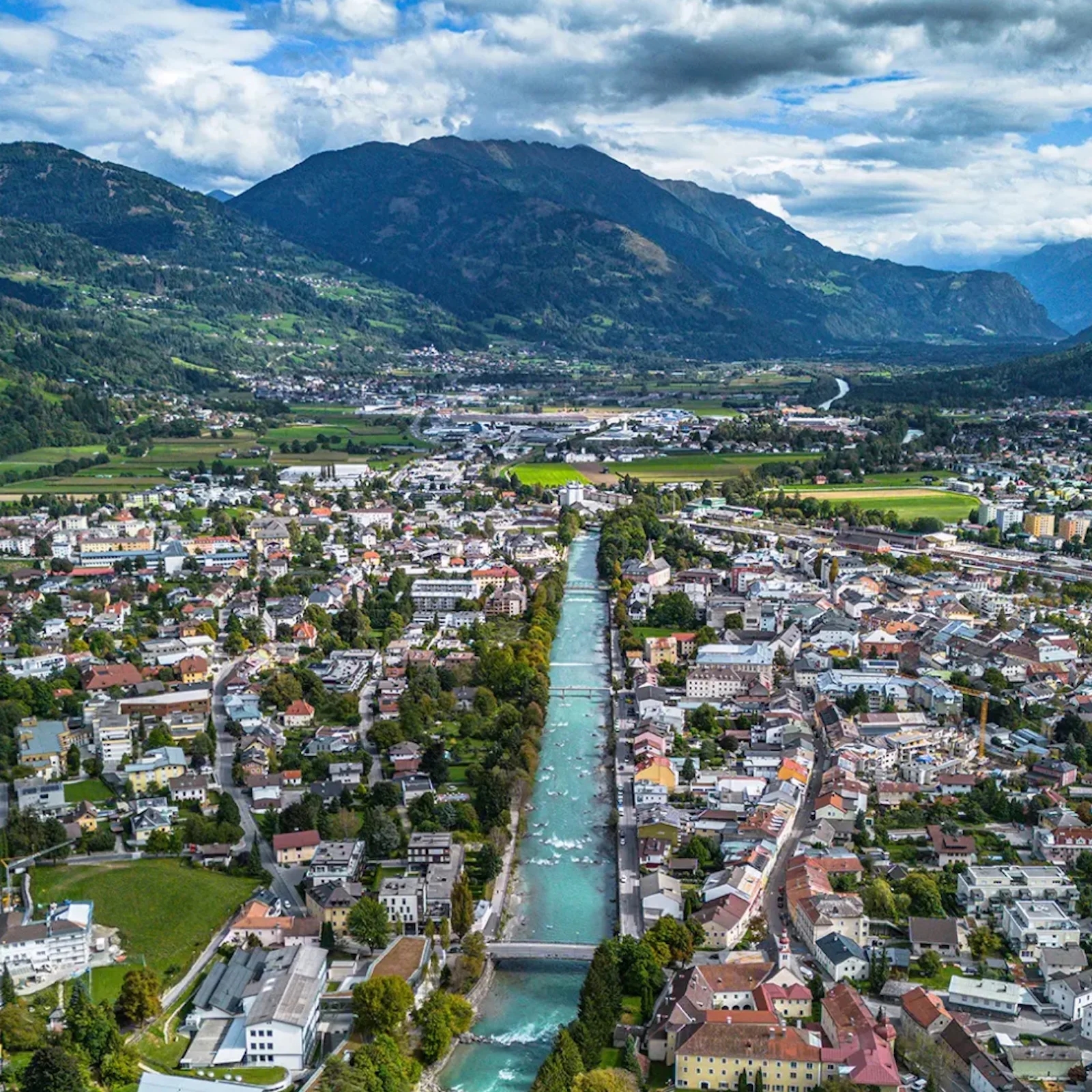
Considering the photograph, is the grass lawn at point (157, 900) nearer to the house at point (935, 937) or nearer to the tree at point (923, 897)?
the house at point (935, 937)

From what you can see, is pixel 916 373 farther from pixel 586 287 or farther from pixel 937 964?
pixel 937 964

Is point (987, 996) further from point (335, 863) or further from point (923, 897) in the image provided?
point (335, 863)

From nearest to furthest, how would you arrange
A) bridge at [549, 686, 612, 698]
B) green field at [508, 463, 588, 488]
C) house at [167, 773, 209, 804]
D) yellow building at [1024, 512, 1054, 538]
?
house at [167, 773, 209, 804] < bridge at [549, 686, 612, 698] < yellow building at [1024, 512, 1054, 538] < green field at [508, 463, 588, 488]

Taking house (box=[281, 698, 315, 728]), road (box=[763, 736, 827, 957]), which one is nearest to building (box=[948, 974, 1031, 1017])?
road (box=[763, 736, 827, 957])

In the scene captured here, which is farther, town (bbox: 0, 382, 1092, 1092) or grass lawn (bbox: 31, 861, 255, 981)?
grass lawn (bbox: 31, 861, 255, 981)

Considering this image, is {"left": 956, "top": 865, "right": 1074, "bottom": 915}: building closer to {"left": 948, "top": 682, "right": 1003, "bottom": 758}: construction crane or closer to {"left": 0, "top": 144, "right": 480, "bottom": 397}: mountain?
{"left": 948, "top": 682, "right": 1003, "bottom": 758}: construction crane

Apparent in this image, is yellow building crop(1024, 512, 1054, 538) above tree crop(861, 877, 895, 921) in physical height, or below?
above

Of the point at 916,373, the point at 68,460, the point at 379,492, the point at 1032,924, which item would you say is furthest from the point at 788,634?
the point at 916,373
